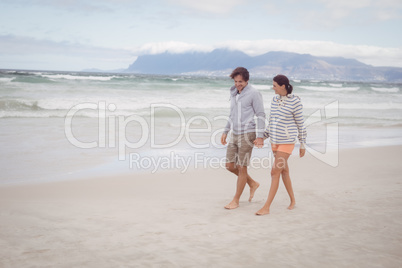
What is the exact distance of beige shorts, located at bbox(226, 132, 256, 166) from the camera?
4445mm

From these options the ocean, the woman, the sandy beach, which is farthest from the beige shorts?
the ocean

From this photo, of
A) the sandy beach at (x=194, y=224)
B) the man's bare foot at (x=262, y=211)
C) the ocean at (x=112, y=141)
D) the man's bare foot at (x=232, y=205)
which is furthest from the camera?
the ocean at (x=112, y=141)

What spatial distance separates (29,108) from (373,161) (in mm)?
15198

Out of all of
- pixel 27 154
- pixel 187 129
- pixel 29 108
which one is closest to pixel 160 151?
pixel 27 154

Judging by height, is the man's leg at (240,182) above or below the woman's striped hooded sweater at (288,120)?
below

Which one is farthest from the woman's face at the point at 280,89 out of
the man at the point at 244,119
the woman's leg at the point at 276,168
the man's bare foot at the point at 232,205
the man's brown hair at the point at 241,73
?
the man's bare foot at the point at 232,205

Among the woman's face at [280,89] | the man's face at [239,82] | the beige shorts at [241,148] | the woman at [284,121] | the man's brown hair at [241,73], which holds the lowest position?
the beige shorts at [241,148]

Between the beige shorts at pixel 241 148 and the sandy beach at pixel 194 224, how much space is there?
0.62 m

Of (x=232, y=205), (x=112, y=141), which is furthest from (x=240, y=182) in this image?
(x=112, y=141)

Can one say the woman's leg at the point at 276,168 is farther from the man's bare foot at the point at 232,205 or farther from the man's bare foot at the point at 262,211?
the man's bare foot at the point at 232,205

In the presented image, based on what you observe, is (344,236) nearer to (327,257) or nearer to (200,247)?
(327,257)

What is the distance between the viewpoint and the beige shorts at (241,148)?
14.6 ft

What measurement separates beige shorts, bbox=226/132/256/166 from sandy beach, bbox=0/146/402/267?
620 mm

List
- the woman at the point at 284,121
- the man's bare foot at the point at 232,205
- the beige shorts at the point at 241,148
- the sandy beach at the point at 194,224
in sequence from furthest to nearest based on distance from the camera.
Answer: the man's bare foot at the point at 232,205 → the beige shorts at the point at 241,148 → the woman at the point at 284,121 → the sandy beach at the point at 194,224
